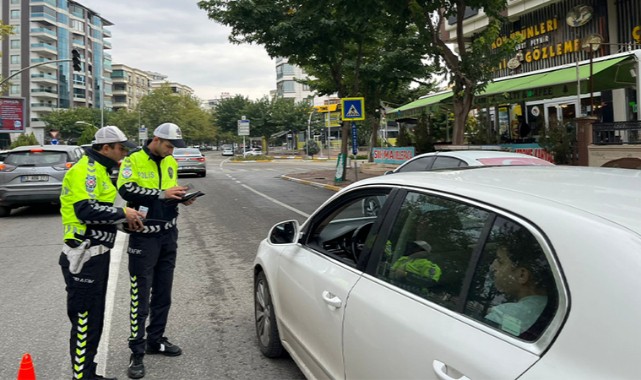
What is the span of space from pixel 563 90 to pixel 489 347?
14.0m

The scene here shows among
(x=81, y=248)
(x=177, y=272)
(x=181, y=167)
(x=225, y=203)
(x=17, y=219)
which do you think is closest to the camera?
(x=81, y=248)

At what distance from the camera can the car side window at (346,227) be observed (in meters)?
3.05

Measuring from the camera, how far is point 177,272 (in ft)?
21.7

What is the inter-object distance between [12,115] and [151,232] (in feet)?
133

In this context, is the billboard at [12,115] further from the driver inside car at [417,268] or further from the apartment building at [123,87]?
the apartment building at [123,87]

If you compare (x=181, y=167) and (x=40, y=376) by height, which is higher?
(x=181, y=167)

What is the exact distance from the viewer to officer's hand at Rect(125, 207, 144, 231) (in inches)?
130

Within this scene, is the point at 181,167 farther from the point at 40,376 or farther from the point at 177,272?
the point at 40,376

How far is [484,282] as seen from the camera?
6.45 ft

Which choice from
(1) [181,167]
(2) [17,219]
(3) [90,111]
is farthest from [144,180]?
(3) [90,111]

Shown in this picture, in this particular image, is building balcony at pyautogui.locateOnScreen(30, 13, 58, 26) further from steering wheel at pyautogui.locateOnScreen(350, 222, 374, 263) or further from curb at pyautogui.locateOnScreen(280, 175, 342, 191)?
steering wheel at pyautogui.locateOnScreen(350, 222, 374, 263)

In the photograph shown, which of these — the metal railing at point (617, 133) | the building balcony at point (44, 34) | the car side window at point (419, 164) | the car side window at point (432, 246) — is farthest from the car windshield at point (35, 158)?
the building balcony at point (44, 34)

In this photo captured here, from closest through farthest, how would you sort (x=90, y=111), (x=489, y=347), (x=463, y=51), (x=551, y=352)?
(x=551, y=352), (x=489, y=347), (x=463, y=51), (x=90, y=111)

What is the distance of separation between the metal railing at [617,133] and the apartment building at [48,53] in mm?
79687
